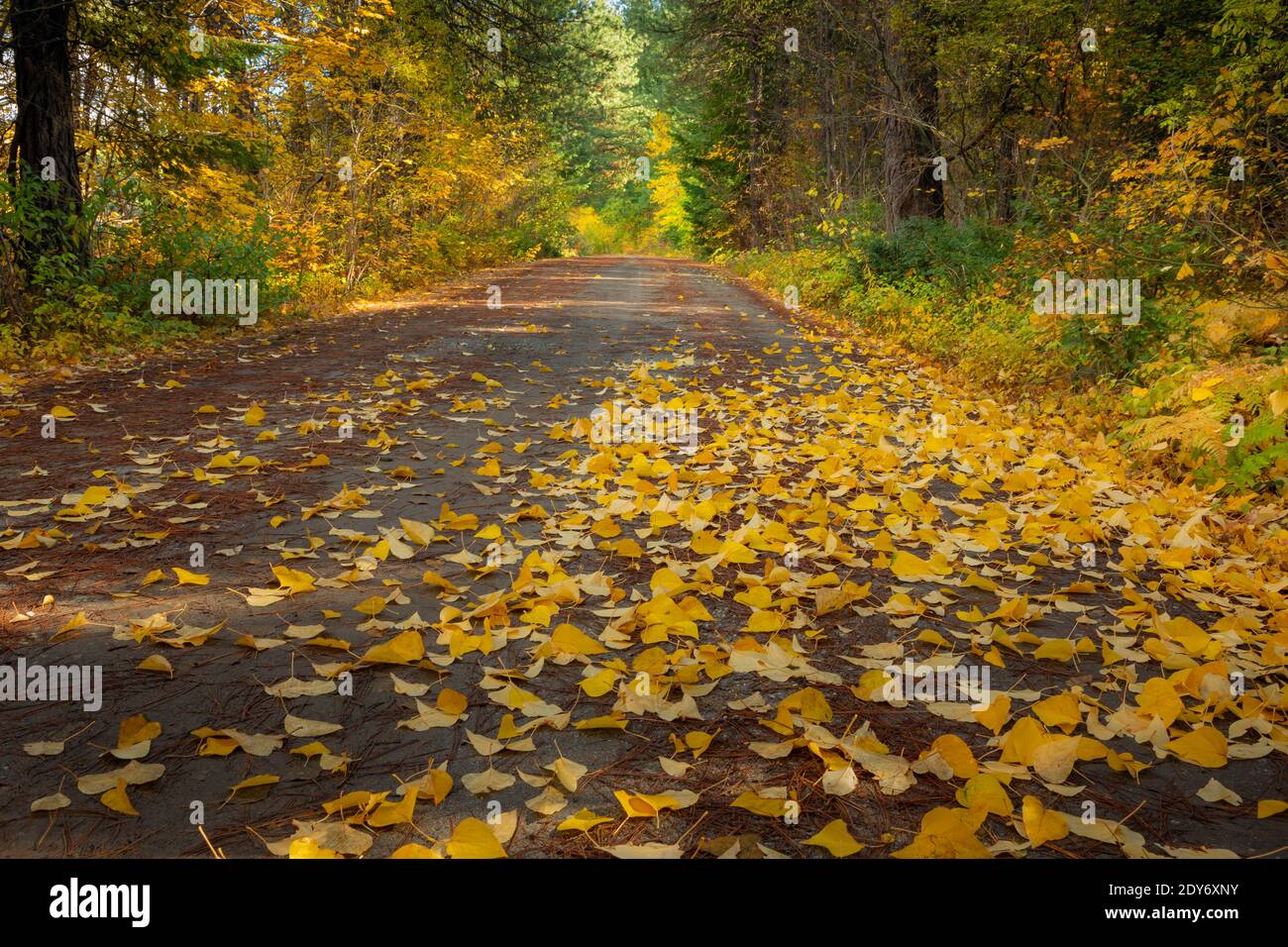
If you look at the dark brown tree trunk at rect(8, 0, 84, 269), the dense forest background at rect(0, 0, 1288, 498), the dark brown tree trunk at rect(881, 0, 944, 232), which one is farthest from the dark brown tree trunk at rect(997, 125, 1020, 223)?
the dark brown tree trunk at rect(8, 0, 84, 269)

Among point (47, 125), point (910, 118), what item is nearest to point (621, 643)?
point (47, 125)

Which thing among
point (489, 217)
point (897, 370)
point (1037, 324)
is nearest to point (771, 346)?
point (897, 370)

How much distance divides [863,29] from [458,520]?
14021mm

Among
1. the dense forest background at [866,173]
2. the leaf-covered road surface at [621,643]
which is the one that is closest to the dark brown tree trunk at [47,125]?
the dense forest background at [866,173]

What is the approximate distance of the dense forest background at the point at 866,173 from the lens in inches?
250

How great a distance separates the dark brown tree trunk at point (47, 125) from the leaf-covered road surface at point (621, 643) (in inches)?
143

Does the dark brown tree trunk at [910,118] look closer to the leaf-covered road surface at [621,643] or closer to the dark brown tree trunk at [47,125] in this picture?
the leaf-covered road surface at [621,643]

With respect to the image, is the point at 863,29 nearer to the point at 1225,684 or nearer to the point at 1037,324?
the point at 1037,324

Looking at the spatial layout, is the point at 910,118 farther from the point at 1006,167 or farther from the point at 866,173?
the point at 866,173

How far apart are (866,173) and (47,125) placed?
630 inches

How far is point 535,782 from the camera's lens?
7.02ft

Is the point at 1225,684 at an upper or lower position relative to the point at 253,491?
lower

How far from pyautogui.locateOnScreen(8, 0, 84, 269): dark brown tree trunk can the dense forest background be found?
3 cm

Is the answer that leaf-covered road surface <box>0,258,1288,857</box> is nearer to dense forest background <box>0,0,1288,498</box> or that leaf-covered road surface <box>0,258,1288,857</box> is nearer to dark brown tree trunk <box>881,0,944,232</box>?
dense forest background <box>0,0,1288,498</box>
